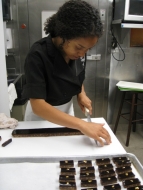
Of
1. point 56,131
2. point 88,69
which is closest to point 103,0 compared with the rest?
point 88,69

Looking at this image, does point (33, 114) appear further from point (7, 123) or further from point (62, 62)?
point (62, 62)

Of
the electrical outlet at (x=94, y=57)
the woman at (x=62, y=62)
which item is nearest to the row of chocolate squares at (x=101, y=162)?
the woman at (x=62, y=62)

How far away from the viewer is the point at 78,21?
80 centimetres

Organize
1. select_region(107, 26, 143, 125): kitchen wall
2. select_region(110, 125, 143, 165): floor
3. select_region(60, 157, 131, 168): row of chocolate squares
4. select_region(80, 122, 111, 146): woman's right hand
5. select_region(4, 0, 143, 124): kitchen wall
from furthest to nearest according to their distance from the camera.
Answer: select_region(107, 26, 143, 125): kitchen wall, select_region(4, 0, 143, 124): kitchen wall, select_region(110, 125, 143, 165): floor, select_region(80, 122, 111, 146): woman's right hand, select_region(60, 157, 131, 168): row of chocolate squares

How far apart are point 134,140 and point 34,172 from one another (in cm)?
199

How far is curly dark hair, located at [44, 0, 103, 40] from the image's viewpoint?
796mm

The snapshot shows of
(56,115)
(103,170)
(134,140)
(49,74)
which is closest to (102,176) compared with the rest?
(103,170)

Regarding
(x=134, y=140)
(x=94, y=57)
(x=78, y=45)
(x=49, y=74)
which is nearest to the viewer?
(x=78, y=45)

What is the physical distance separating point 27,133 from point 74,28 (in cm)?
56

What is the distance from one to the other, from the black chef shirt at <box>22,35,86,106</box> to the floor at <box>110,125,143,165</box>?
134cm

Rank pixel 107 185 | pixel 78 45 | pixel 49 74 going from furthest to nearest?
pixel 49 74 → pixel 78 45 → pixel 107 185

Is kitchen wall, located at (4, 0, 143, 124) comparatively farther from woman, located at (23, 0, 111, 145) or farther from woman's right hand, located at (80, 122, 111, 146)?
woman's right hand, located at (80, 122, 111, 146)

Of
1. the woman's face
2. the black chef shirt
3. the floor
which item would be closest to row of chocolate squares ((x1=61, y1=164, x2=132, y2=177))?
the black chef shirt

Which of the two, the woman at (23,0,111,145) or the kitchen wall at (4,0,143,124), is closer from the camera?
the woman at (23,0,111,145)
